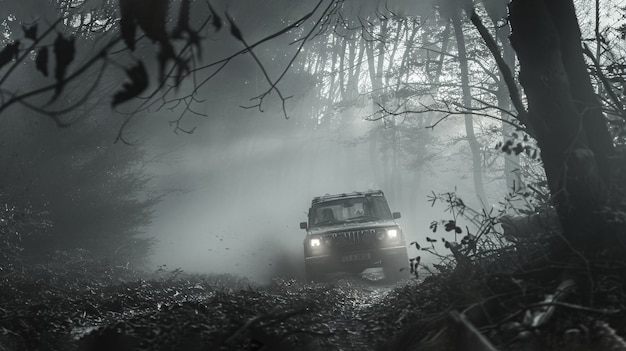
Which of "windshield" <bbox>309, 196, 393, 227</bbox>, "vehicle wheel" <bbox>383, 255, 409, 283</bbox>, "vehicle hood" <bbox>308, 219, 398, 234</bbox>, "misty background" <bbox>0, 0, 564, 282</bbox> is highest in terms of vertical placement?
"misty background" <bbox>0, 0, 564, 282</bbox>

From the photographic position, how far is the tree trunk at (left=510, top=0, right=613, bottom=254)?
14.3 ft

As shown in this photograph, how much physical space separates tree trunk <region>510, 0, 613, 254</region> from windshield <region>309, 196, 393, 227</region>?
8.60 metres

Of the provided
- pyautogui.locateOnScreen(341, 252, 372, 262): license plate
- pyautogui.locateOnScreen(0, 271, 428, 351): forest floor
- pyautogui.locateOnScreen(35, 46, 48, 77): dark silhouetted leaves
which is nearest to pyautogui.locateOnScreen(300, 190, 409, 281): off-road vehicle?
pyautogui.locateOnScreen(341, 252, 372, 262): license plate

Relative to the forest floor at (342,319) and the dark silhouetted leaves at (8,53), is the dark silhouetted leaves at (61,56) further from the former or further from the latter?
the forest floor at (342,319)

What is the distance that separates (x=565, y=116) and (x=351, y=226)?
8.32m

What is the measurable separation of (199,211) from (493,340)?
1211 inches

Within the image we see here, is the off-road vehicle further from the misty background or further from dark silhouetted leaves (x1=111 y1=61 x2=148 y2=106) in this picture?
dark silhouetted leaves (x1=111 y1=61 x2=148 y2=106)

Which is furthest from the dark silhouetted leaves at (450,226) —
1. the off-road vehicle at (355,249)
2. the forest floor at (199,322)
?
the off-road vehicle at (355,249)

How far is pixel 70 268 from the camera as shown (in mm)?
13891

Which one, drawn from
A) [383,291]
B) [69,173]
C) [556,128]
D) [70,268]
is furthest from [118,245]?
[556,128]

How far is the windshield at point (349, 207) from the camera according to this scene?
13.6 meters

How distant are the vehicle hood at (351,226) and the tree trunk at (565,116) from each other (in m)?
7.76

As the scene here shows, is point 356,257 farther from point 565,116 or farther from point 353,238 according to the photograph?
point 565,116

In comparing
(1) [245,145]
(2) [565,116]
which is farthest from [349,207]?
(1) [245,145]
